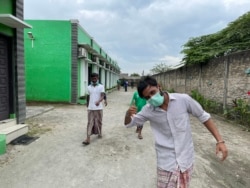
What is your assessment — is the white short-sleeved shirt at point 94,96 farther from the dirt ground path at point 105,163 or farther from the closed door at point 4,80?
the closed door at point 4,80

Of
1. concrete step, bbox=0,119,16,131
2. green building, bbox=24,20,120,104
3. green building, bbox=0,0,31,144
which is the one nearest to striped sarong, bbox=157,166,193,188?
green building, bbox=0,0,31,144

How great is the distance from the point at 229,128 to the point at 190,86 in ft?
25.0

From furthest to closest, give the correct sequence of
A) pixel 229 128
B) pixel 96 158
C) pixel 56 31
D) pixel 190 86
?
pixel 190 86
pixel 56 31
pixel 229 128
pixel 96 158

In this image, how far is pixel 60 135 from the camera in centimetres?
585

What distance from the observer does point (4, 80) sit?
18.0ft

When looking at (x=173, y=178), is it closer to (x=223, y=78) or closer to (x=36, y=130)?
(x=36, y=130)

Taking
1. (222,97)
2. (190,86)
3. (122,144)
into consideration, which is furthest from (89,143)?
(190,86)

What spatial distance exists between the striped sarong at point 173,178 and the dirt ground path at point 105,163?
130cm

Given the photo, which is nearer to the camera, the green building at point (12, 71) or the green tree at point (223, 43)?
the green building at point (12, 71)

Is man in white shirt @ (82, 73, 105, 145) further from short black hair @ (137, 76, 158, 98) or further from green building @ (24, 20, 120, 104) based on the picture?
green building @ (24, 20, 120, 104)

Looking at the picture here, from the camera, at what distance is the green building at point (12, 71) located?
532cm

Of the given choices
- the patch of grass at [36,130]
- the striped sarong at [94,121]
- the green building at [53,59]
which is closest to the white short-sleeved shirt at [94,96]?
the striped sarong at [94,121]

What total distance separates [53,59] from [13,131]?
7.67 meters

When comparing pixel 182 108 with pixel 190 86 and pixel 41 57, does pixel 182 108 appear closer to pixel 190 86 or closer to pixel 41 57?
pixel 41 57
